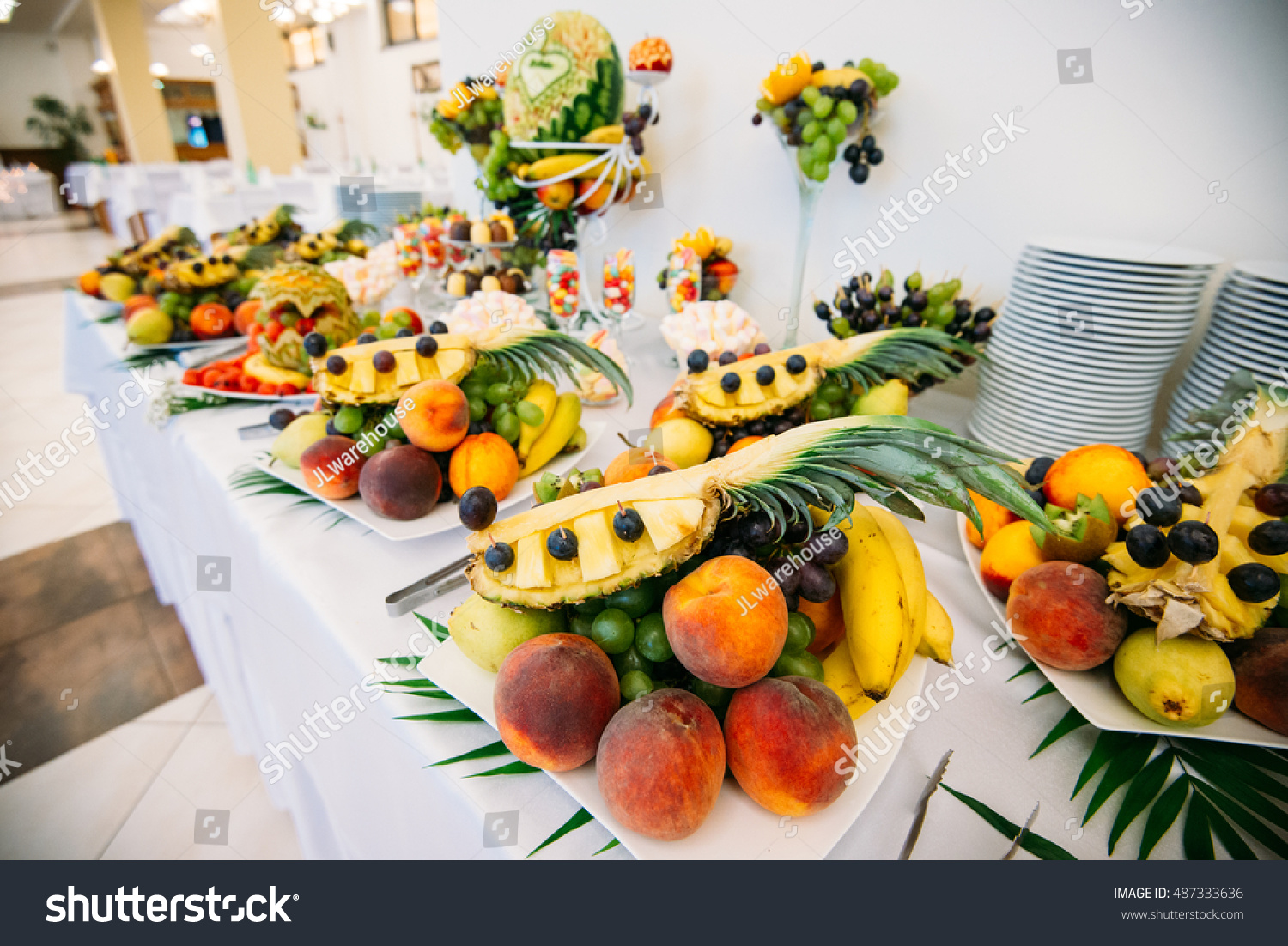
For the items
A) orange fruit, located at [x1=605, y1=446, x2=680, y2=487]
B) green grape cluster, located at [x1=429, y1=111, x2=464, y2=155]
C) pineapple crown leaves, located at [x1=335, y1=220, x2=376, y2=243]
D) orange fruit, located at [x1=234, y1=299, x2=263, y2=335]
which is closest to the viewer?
orange fruit, located at [x1=605, y1=446, x2=680, y2=487]

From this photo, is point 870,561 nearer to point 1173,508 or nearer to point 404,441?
point 1173,508

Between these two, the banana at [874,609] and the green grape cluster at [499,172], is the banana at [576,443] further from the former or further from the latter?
the green grape cluster at [499,172]

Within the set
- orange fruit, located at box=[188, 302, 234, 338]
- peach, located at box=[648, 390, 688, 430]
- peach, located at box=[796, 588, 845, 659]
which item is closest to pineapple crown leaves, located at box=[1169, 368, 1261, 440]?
peach, located at box=[796, 588, 845, 659]

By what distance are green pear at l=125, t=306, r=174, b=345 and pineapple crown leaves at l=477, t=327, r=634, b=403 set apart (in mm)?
1208

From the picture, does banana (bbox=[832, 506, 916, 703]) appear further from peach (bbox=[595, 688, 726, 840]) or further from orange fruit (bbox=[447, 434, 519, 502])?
orange fruit (bbox=[447, 434, 519, 502])

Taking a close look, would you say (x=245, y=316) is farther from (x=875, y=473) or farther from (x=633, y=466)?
(x=875, y=473)

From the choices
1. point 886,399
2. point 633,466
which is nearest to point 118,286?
point 633,466

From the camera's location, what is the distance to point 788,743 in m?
0.47

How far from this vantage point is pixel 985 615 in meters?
0.77

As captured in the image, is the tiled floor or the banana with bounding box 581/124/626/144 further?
the banana with bounding box 581/124/626/144

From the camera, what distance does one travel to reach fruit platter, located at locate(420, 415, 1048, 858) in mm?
466

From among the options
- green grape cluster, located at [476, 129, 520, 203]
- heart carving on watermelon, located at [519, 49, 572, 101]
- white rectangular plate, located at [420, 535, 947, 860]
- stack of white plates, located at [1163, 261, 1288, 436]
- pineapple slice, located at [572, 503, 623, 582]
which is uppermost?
heart carving on watermelon, located at [519, 49, 572, 101]

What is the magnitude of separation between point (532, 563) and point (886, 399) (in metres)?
0.71
